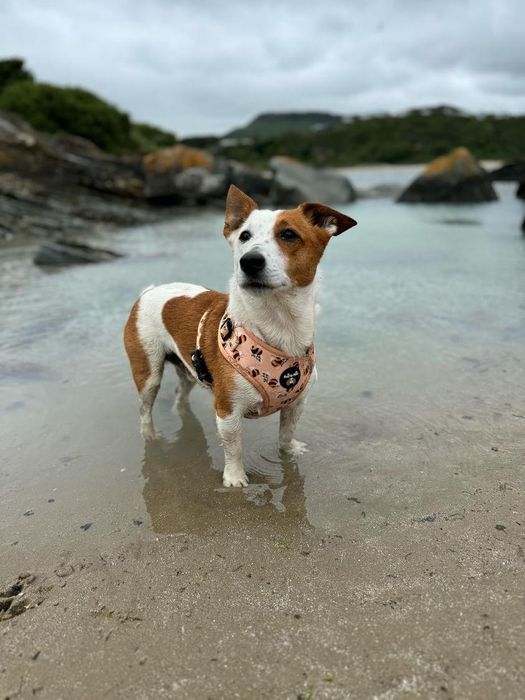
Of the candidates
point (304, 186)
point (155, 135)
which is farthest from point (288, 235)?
point (155, 135)

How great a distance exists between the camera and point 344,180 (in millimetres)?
27578

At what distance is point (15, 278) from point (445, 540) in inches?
379

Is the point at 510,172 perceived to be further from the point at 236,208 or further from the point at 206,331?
the point at 206,331

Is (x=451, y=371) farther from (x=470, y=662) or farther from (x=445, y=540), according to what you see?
(x=470, y=662)

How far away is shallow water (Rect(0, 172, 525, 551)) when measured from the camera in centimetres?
348

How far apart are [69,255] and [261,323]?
391 inches

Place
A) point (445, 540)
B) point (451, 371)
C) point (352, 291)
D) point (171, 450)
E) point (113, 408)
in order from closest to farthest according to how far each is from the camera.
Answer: point (445, 540) < point (171, 450) < point (113, 408) < point (451, 371) < point (352, 291)

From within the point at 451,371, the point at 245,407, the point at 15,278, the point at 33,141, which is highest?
the point at 33,141

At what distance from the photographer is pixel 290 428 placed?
400 cm

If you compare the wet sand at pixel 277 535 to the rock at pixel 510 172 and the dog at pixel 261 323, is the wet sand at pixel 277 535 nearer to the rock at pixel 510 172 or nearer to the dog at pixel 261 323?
the dog at pixel 261 323

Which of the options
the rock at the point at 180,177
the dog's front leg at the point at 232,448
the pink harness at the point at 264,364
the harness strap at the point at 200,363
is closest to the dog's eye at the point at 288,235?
the pink harness at the point at 264,364

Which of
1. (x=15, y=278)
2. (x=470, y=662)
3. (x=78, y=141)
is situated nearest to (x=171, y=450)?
(x=470, y=662)

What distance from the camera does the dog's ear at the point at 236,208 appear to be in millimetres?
3525

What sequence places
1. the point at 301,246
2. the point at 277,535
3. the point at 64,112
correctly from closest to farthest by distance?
1. the point at 277,535
2. the point at 301,246
3. the point at 64,112
